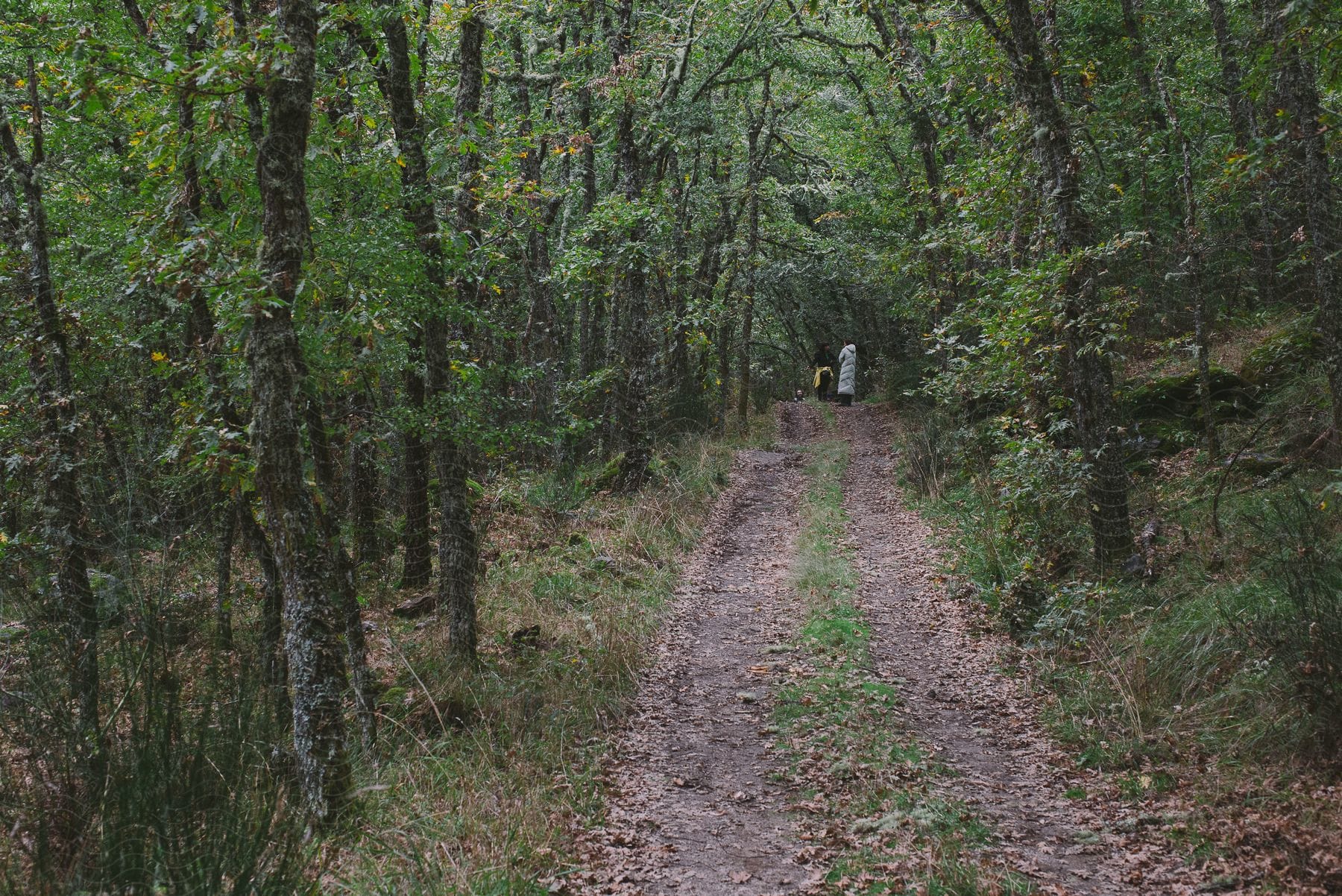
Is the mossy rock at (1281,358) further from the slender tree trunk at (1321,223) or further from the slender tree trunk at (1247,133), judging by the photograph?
the slender tree trunk at (1321,223)

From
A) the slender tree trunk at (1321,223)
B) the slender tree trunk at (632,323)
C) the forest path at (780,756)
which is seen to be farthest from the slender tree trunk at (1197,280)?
the slender tree trunk at (632,323)

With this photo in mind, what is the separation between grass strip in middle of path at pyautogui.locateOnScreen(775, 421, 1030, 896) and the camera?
4.42 m

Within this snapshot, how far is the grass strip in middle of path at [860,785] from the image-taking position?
14.5 feet

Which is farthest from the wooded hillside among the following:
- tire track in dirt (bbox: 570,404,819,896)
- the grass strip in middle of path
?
the grass strip in middle of path

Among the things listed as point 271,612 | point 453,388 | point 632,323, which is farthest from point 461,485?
point 632,323

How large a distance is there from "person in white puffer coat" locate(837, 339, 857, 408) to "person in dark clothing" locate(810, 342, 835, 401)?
4.28 feet

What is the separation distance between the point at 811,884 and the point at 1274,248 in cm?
1235

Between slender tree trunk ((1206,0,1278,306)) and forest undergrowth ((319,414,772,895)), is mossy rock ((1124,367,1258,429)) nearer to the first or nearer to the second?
slender tree trunk ((1206,0,1278,306))

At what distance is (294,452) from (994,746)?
209 inches

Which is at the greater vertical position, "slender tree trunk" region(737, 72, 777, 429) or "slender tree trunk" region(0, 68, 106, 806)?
"slender tree trunk" region(737, 72, 777, 429)

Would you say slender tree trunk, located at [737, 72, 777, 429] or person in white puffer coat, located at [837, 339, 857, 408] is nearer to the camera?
slender tree trunk, located at [737, 72, 777, 429]

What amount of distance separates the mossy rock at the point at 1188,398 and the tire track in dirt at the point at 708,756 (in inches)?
198

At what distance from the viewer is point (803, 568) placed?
35.1 ft

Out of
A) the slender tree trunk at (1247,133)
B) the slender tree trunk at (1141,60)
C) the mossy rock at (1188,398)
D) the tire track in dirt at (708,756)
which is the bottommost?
the tire track in dirt at (708,756)
